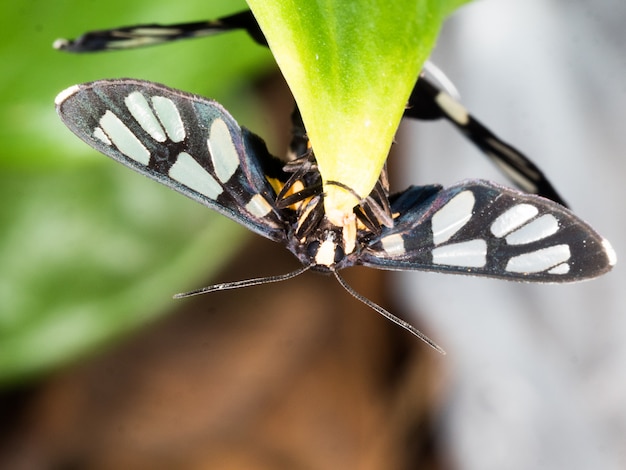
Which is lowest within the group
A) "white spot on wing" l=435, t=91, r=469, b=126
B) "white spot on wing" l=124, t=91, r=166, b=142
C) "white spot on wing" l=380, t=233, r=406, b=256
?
"white spot on wing" l=380, t=233, r=406, b=256

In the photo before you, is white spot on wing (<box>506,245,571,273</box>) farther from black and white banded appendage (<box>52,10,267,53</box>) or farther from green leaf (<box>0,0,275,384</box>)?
green leaf (<box>0,0,275,384</box>)

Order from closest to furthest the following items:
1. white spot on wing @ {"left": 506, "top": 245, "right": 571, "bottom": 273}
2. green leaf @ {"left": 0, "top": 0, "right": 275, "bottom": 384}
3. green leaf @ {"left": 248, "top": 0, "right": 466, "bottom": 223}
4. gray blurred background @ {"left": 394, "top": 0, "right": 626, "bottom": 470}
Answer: green leaf @ {"left": 248, "top": 0, "right": 466, "bottom": 223} < white spot on wing @ {"left": 506, "top": 245, "right": 571, "bottom": 273} < green leaf @ {"left": 0, "top": 0, "right": 275, "bottom": 384} < gray blurred background @ {"left": 394, "top": 0, "right": 626, "bottom": 470}

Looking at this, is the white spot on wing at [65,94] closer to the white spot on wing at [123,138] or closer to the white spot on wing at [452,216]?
the white spot on wing at [123,138]

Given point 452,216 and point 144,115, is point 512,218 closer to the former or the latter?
point 452,216

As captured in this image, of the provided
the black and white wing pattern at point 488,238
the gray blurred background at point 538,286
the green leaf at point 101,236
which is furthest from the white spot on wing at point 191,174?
the gray blurred background at point 538,286

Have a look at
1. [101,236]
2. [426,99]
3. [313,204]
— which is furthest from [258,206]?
[101,236]

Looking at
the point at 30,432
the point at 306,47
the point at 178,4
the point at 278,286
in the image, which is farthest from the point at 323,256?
the point at 30,432

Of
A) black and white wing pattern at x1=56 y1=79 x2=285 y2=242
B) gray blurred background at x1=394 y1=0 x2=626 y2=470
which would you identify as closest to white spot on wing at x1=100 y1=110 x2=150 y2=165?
black and white wing pattern at x1=56 y1=79 x2=285 y2=242
